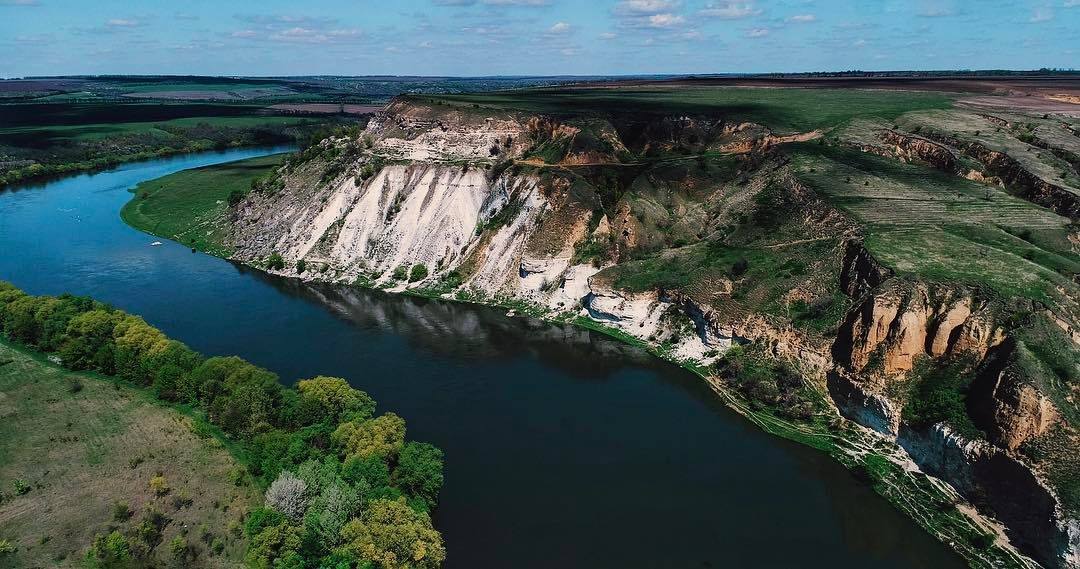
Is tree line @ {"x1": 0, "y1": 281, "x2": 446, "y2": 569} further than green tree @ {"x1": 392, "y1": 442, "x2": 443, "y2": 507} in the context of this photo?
No

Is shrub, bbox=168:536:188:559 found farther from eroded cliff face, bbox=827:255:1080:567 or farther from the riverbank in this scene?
eroded cliff face, bbox=827:255:1080:567

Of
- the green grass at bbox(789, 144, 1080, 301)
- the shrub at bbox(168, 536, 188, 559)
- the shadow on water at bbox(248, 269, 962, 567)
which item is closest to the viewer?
the shrub at bbox(168, 536, 188, 559)

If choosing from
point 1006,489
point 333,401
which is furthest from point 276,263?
point 1006,489

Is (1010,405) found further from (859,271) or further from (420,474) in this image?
(420,474)

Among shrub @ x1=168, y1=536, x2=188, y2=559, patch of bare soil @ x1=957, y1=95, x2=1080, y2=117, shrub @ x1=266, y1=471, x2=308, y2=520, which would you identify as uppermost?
patch of bare soil @ x1=957, y1=95, x2=1080, y2=117

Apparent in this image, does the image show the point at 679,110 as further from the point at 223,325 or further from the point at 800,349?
the point at 223,325

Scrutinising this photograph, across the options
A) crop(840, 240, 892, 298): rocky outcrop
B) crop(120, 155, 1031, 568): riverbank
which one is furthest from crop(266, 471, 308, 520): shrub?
crop(840, 240, 892, 298): rocky outcrop

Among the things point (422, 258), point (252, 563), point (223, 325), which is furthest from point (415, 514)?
point (422, 258)
